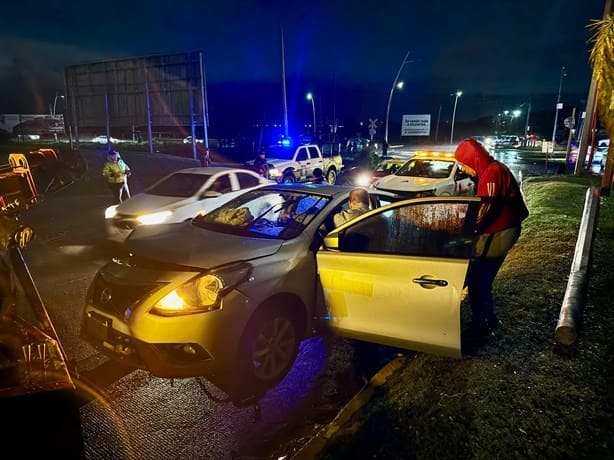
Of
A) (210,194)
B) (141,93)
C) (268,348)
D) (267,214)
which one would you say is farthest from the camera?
(141,93)

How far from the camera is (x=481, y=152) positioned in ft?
12.9

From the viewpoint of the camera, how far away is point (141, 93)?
81.5ft

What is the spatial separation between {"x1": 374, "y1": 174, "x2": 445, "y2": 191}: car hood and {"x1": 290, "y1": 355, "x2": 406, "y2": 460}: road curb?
7201 millimetres

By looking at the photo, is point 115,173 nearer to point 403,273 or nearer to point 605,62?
point 403,273

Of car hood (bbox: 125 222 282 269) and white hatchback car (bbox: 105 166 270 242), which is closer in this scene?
car hood (bbox: 125 222 282 269)

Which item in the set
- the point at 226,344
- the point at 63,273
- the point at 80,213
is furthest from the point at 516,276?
the point at 80,213

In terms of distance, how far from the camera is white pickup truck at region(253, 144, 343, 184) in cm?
1527

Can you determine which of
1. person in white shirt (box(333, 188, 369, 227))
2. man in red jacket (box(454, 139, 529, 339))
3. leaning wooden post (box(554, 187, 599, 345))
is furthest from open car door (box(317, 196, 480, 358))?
leaning wooden post (box(554, 187, 599, 345))

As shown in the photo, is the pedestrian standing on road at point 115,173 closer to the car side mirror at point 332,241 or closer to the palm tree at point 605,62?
the car side mirror at point 332,241

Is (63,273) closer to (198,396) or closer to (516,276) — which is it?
(198,396)

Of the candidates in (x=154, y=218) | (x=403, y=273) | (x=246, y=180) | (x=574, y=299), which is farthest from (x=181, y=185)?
(x=574, y=299)

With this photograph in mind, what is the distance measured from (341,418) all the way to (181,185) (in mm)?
6376

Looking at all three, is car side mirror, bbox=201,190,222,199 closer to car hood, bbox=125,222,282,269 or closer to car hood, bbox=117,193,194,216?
car hood, bbox=117,193,194,216

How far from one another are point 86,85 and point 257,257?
28926 mm
